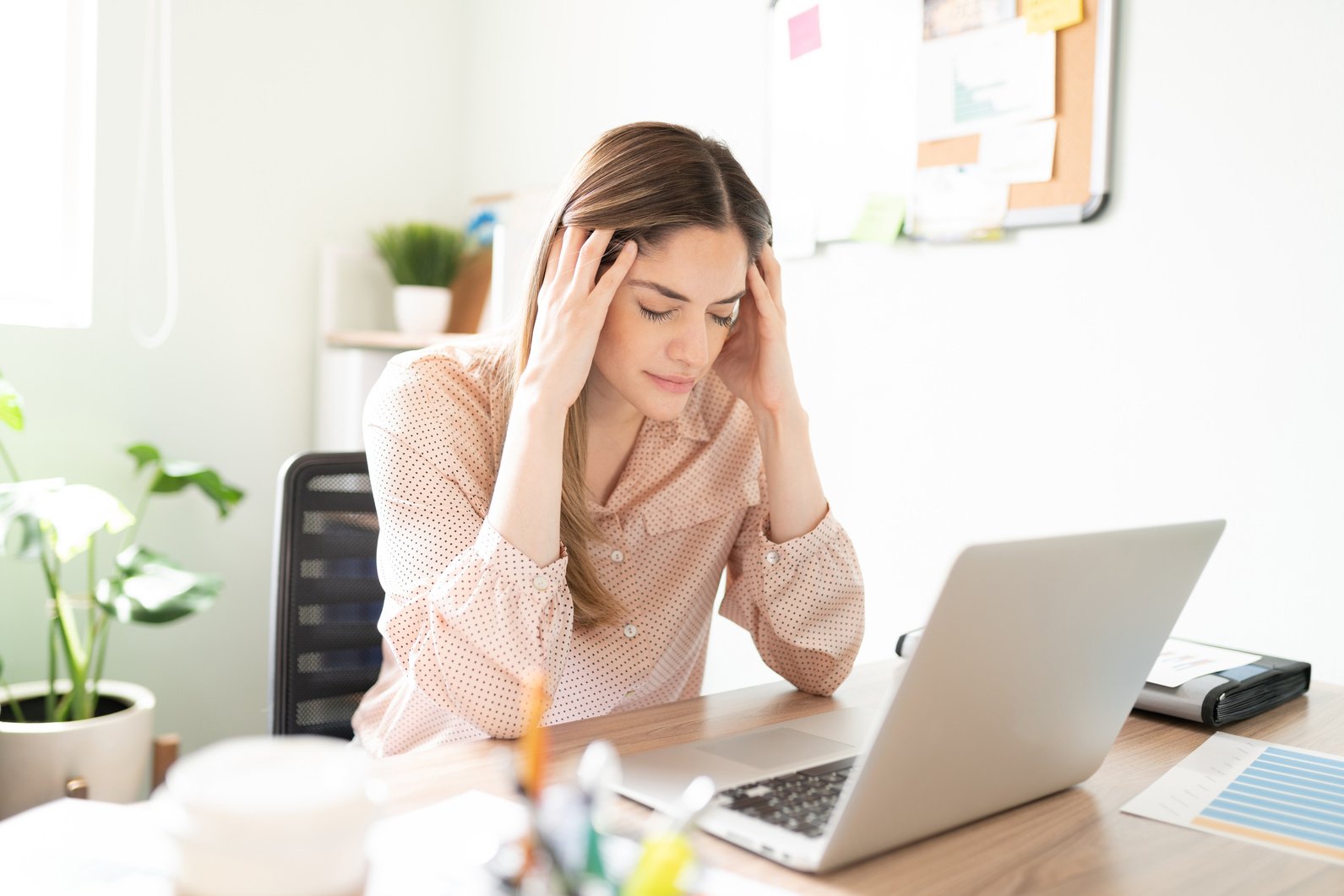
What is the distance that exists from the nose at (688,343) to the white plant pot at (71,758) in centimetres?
125

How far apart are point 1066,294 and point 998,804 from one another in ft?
3.36

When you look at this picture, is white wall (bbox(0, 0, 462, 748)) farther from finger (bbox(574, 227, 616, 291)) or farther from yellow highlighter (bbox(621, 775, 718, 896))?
yellow highlighter (bbox(621, 775, 718, 896))

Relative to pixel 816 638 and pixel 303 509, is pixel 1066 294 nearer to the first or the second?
pixel 816 638

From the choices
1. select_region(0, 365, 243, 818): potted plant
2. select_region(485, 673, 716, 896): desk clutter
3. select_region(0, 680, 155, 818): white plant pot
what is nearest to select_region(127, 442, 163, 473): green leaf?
select_region(0, 365, 243, 818): potted plant

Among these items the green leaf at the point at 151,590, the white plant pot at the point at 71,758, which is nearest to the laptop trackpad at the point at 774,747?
the green leaf at the point at 151,590

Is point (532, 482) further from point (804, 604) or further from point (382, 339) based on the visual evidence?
point (382, 339)

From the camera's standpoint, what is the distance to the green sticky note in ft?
5.89

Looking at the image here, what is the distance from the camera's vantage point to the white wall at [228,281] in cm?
216

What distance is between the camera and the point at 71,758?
70.5 inches

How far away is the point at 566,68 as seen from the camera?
2.45 meters

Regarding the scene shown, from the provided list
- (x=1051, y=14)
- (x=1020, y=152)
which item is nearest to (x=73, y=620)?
(x=1020, y=152)

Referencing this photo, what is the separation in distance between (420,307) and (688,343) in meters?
1.45

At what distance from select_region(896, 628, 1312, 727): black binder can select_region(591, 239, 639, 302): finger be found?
476mm

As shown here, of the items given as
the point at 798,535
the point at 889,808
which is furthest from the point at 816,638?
the point at 889,808
